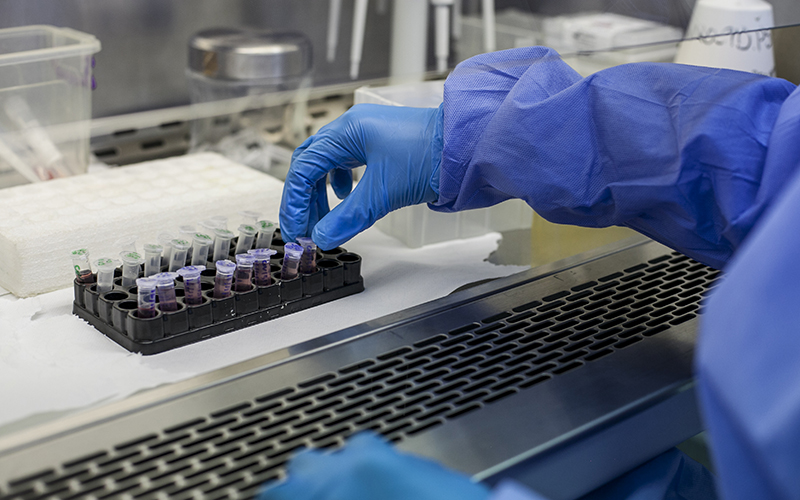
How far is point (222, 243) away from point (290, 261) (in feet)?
0.37

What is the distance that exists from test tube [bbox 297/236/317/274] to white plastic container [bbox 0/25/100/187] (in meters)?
0.61

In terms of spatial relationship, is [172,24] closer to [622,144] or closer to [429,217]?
[429,217]

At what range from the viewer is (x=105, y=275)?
1021 millimetres

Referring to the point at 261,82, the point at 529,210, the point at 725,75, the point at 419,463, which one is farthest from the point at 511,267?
the point at 261,82

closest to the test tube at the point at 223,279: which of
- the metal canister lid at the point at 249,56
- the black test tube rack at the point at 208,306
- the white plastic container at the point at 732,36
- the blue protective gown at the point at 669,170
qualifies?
the black test tube rack at the point at 208,306

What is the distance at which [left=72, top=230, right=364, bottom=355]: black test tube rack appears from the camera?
96 centimetres

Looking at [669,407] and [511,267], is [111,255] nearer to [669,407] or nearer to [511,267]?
[511,267]

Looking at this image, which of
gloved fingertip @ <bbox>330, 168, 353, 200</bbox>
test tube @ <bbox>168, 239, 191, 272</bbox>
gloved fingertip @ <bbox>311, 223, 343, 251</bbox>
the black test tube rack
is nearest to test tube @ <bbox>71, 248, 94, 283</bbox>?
the black test tube rack

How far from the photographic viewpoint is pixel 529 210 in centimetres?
145

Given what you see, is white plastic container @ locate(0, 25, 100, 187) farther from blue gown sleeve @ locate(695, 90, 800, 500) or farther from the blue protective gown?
blue gown sleeve @ locate(695, 90, 800, 500)

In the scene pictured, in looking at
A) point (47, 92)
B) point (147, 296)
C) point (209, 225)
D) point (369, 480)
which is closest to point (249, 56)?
point (47, 92)

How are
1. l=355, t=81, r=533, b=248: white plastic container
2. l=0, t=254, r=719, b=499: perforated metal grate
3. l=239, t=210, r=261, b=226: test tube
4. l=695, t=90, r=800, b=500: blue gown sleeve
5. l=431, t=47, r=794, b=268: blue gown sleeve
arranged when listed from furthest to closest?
1. l=355, t=81, r=533, b=248: white plastic container
2. l=239, t=210, r=261, b=226: test tube
3. l=431, t=47, r=794, b=268: blue gown sleeve
4. l=0, t=254, r=719, b=499: perforated metal grate
5. l=695, t=90, r=800, b=500: blue gown sleeve

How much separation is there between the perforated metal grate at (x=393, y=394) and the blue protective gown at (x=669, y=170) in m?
0.13

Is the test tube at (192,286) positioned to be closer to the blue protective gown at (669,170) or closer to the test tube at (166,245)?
the test tube at (166,245)
